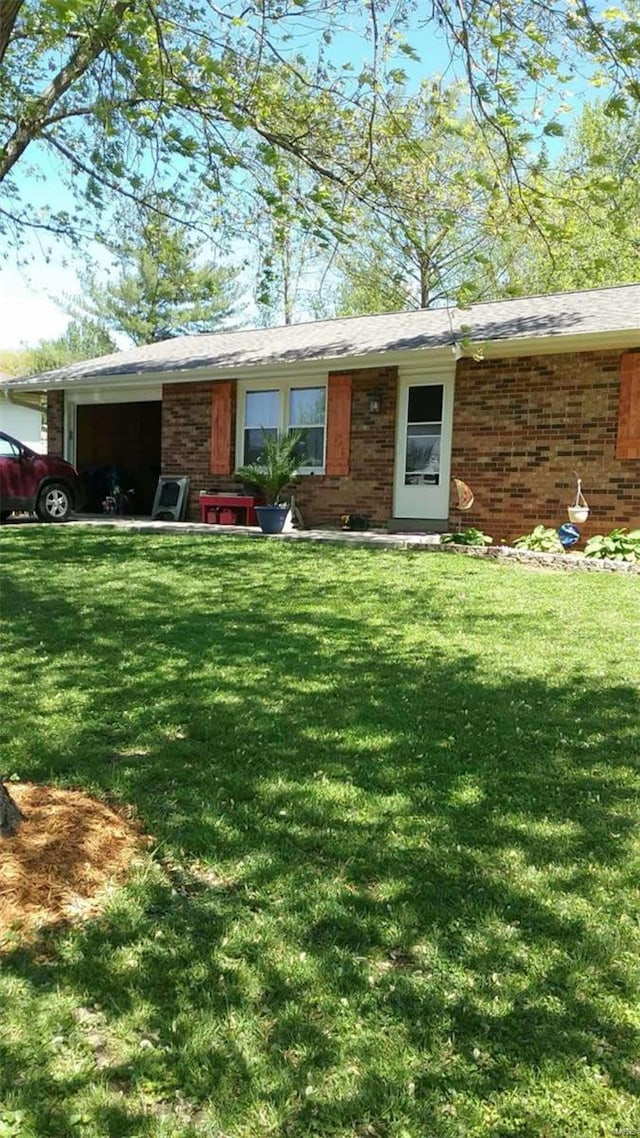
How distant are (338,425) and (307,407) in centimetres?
87

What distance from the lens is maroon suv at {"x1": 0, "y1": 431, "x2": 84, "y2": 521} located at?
11508 mm

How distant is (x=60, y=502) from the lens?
40.5 ft

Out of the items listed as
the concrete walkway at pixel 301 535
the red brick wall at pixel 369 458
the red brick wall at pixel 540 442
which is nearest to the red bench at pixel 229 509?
the concrete walkway at pixel 301 535

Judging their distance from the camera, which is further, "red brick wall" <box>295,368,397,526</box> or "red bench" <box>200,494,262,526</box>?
"red bench" <box>200,494,262,526</box>

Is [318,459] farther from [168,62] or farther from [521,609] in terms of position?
[168,62]

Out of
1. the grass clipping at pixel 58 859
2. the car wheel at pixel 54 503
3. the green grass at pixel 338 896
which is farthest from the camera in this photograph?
the car wheel at pixel 54 503

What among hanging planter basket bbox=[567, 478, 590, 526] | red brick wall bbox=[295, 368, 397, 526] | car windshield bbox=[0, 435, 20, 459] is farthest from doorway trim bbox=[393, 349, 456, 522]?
car windshield bbox=[0, 435, 20, 459]

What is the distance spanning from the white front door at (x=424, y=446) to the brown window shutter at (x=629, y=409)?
2.37 meters

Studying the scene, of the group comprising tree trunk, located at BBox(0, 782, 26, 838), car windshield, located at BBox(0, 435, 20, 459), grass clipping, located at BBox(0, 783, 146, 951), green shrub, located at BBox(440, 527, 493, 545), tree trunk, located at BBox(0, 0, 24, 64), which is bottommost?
grass clipping, located at BBox(0, 783, 146, 951)

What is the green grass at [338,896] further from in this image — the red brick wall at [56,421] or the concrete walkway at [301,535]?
the red brick wall at [56,421]

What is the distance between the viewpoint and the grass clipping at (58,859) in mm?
2236

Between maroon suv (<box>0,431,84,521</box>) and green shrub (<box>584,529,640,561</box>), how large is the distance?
7.90 meters

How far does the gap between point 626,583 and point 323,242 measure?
13.3 feet

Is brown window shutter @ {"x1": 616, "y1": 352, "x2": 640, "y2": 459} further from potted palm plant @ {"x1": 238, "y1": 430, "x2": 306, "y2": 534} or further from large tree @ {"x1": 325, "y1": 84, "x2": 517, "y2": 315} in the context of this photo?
potted palm plant @ {"x1": 238, "y1": 430, "x2": 306, "y2": 534}
